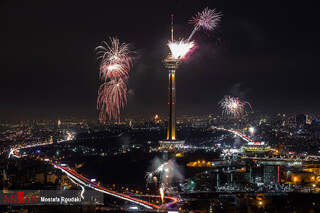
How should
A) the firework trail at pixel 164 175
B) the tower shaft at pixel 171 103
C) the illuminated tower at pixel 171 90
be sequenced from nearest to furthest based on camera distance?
the firework trail at pixel 164 175 < the illuminated tower at pixel 171 90 < the tower shaft at pixel 171 103

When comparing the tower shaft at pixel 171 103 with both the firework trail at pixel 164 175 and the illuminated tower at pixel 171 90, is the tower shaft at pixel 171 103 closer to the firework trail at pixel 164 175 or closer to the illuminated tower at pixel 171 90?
the illuminated tower at pixel 171 90

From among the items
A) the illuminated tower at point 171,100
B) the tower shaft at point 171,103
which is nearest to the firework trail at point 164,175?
the illuminated tower at point 171,100

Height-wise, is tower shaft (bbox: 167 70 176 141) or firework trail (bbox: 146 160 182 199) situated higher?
tower shaft (bbox: 167 70 176 141)

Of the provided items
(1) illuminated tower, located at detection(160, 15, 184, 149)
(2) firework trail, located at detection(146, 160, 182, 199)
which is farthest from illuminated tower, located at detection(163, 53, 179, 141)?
(2) firework trail, located at detection(146, 160, 182, 199)

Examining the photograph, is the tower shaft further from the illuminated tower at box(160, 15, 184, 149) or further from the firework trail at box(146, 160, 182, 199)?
the firework trail at box(146, 160, 182, 199)

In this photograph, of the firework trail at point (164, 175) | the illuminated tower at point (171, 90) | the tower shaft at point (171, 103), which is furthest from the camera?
the tower shaft at point (171, 103)

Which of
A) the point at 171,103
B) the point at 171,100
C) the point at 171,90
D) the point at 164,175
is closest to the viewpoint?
the point at 164,175

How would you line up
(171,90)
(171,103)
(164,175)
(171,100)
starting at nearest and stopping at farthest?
(164,175) → (171,90) → (171,100) → (171,103)

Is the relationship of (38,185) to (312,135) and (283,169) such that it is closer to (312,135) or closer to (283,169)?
(283,169)

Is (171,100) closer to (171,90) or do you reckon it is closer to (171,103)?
(171,103)

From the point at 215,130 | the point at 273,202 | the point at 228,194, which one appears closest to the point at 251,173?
Result: the point at 228,194

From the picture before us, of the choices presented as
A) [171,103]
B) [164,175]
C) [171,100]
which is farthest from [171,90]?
[164,175]
